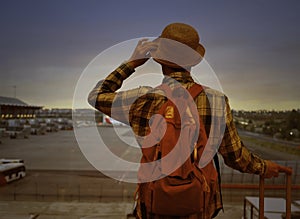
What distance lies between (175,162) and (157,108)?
16 cm

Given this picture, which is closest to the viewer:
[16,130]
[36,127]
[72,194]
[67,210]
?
[67,210]

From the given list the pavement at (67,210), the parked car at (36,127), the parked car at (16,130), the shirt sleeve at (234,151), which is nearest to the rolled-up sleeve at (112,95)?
the shirt sleeve at (234,151)

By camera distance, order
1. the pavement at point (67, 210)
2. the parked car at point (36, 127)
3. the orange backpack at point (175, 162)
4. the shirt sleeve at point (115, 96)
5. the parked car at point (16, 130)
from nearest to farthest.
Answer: the orange backpack at point (175, 162) < the shirt sleeve at point (115, 96) < the pavement at point (67, 210) < the parked car at point (16, 130) < the parked car at point (36, 127)

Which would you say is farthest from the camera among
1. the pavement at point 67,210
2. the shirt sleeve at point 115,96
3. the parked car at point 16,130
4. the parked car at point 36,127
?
the parked car at point 36,127

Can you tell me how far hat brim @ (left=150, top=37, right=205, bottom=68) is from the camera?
32.9 inches

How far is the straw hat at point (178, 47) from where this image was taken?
32.9 inches

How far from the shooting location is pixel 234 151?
0.89 metres

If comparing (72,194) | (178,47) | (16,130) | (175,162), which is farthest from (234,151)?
(16,130)

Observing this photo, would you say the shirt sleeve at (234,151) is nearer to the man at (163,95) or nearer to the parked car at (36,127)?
the man at (163,95)

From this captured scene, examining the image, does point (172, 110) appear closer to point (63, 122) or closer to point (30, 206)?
point (30, 206)

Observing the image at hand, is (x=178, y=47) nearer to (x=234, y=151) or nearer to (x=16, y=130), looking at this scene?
(x=234, y=151)

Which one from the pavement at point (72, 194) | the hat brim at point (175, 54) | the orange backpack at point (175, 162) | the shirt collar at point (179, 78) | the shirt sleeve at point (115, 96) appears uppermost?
the hat brim at point (175, 54)

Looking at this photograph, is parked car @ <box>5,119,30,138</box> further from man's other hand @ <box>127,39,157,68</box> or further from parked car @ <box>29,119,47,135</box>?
man's other hand @ <box>127,39,157,68</box>

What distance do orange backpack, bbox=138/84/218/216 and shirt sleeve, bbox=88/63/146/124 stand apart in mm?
104
